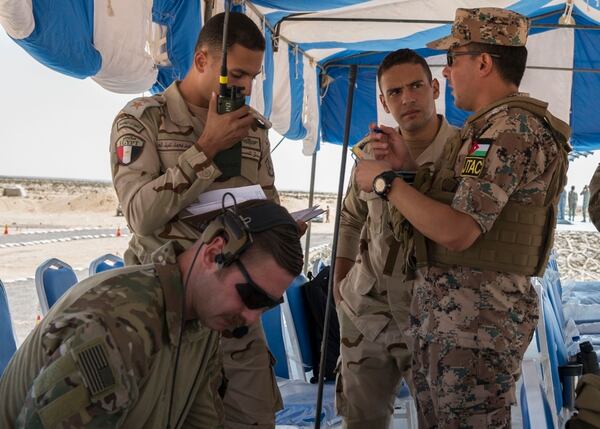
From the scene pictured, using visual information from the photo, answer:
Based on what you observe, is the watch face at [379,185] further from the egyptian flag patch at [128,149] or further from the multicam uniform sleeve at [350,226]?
the egyptian flag patch at [128,149]

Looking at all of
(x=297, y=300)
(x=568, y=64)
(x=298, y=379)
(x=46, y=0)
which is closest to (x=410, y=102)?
(x=46, y=0)

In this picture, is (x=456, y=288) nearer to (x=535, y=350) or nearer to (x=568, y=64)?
(x=535, y=350)

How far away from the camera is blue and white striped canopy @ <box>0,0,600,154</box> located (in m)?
2.41

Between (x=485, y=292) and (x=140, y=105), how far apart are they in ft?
3.58

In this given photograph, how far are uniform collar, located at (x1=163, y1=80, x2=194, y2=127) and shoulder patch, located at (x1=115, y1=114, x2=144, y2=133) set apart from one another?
111 millimetres

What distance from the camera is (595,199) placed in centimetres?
190

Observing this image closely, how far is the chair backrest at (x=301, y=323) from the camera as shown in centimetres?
347

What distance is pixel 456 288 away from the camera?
1782mm

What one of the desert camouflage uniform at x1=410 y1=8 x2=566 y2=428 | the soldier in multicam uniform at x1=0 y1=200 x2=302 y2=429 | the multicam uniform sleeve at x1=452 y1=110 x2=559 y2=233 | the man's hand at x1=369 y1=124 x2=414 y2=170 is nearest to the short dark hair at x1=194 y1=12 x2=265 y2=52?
the man's hand at x1=369 y1=124 x2=414 y2=170

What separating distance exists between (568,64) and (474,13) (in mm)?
4565

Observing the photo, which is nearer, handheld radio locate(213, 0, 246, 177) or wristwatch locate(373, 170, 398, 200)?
handheld radio locate(213, 0, 246, 177)

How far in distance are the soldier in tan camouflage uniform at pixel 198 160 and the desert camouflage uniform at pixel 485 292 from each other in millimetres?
486

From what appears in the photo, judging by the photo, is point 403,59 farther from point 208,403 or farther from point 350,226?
point 208,403

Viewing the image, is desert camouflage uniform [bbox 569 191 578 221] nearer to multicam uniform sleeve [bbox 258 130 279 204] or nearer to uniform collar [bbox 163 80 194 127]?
multicam uniform sleeve [bbox 258 130 279 204]
